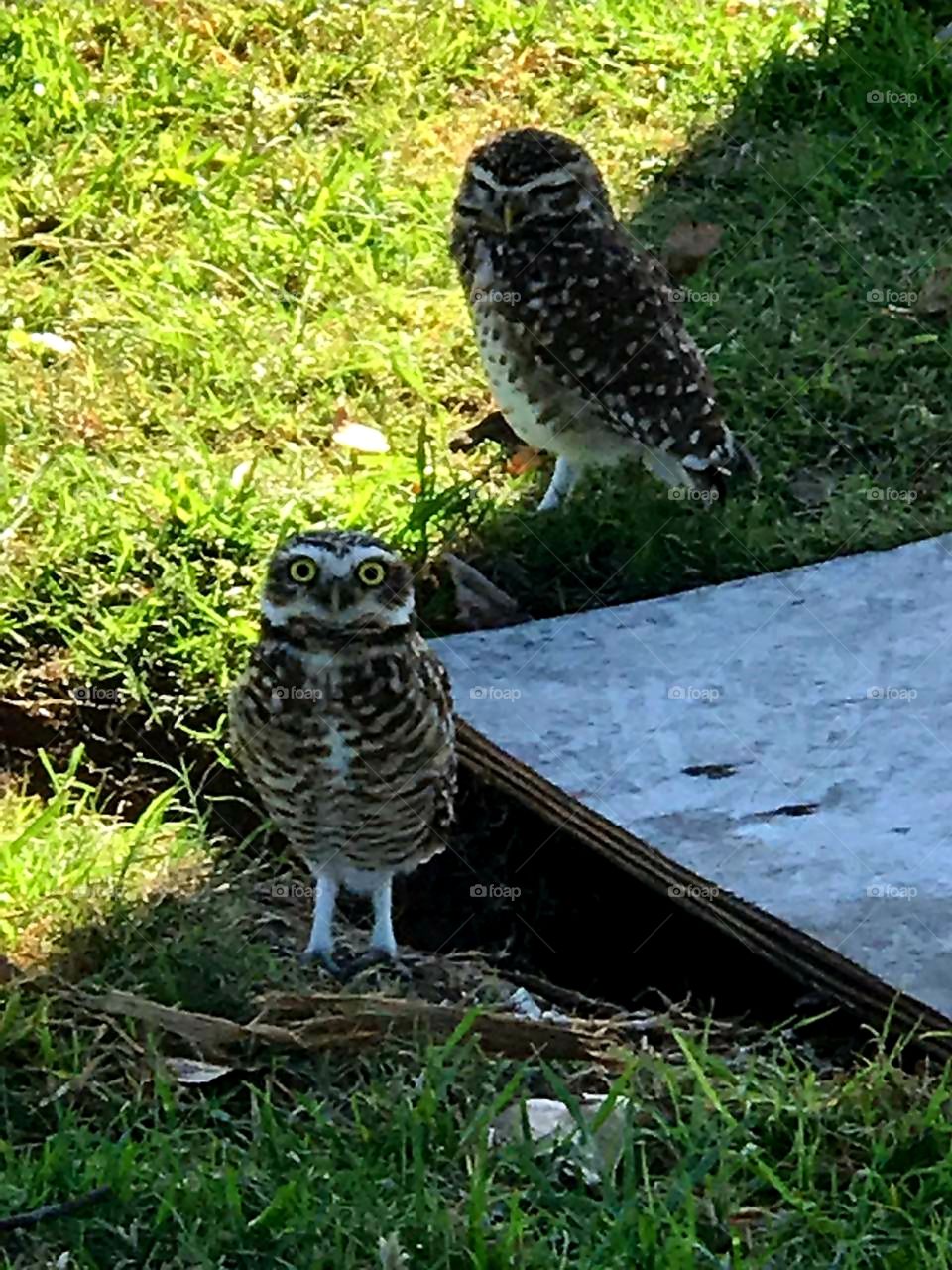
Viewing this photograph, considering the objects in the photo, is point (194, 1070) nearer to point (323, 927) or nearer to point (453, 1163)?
point (453, 1163)

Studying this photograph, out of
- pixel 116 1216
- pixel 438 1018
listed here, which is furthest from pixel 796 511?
pixel 116 1216

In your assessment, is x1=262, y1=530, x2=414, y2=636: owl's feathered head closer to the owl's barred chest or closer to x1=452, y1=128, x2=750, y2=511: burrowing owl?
the owl's barred chest

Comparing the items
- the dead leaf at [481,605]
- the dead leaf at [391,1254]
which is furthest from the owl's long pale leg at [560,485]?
the dead leaf at [391,1254]

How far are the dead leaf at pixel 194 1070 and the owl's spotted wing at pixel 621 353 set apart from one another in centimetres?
239

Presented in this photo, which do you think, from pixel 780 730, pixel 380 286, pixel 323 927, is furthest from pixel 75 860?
pixel 380 286

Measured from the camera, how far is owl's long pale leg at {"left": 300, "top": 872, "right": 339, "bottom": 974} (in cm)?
409

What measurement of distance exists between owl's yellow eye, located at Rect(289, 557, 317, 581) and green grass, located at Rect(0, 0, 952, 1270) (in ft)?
2.25

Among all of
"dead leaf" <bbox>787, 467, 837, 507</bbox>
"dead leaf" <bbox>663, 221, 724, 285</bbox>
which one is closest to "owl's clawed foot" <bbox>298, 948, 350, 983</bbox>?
"dead leaf" <bbox>787, 467, 837, 507</bbox>

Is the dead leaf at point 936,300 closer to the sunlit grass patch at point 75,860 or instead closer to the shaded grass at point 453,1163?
the sunlit grass patch at point 75,860

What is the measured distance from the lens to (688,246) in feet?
22.0

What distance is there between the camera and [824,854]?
4168 mm

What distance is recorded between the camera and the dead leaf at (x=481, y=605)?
16.7 feet

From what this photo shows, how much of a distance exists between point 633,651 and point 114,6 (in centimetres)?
369

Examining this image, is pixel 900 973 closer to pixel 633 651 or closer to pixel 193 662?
pixel 633 651
